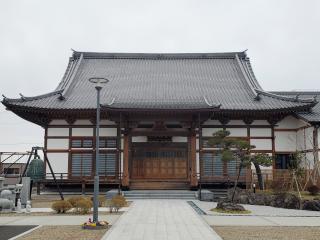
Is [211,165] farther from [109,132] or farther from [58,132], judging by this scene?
[58,132]

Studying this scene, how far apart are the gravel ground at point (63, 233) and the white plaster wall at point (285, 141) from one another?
19.0 metres

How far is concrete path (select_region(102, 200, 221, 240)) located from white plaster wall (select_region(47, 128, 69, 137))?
11789mm

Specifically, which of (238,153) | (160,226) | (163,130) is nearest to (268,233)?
(160,226)

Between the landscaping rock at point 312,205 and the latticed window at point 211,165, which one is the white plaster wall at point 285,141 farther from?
the landscaping rock at point 312,205

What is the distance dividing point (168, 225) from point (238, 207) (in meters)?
5.59

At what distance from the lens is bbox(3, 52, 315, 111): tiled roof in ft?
87.6

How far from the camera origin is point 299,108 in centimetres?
→ 2623

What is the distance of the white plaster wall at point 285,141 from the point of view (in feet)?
92.5

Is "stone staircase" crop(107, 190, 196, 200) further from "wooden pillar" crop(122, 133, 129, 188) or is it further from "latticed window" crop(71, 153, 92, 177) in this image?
"latticed window" crop(71, 153, 92, 177)

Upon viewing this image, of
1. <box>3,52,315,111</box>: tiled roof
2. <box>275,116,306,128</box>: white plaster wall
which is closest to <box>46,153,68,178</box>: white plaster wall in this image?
<box>3,52,315,111</box>: tiled roof

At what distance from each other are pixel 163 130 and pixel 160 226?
14.2 metres

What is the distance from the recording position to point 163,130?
89.3 ft

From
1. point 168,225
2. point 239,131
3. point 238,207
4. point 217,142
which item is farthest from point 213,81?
point 168,225

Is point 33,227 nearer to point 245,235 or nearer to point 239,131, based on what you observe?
point 245,235
